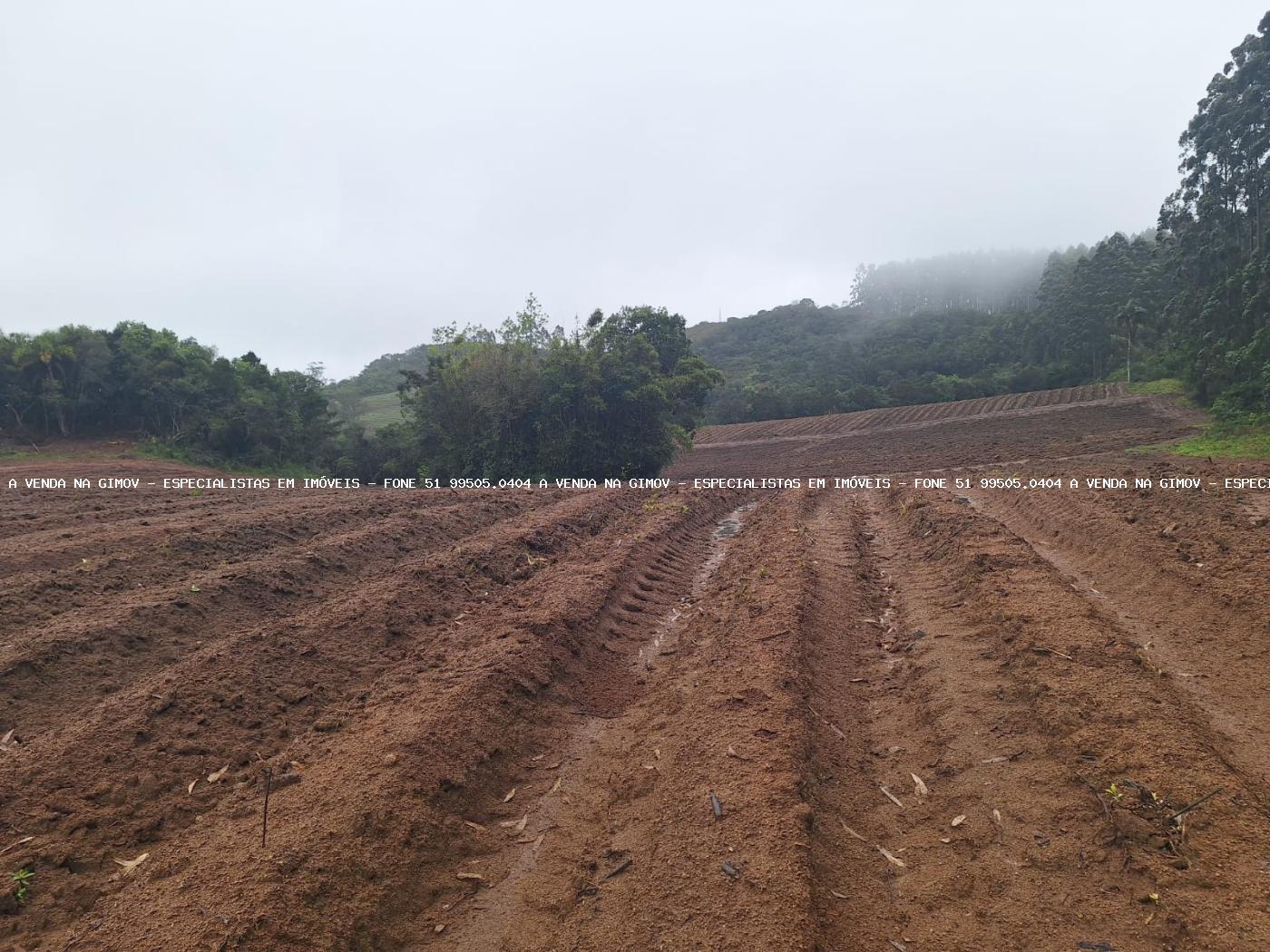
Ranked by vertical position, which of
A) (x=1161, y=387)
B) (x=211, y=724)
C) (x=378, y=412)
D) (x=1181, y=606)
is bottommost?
(x=1181, y=606)

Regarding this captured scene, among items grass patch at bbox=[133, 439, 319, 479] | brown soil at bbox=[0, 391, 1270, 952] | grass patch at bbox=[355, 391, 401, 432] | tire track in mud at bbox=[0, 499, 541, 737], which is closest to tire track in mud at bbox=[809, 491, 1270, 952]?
brown soil at bbox=[0, 391, 1270, 952]

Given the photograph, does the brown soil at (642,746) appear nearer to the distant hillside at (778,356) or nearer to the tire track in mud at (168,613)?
the tire track in mud at (168,613)

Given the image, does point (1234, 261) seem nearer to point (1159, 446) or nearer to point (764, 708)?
point (1159, 446)

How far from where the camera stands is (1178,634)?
5879mm

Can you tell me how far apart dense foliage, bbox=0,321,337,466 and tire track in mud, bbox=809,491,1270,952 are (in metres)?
30.5

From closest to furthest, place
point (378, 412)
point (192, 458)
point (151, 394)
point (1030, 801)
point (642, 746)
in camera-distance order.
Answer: point (1030, 801) < point (642, 746) < point (192, 458) < point (151, 394) < point (378, 412)

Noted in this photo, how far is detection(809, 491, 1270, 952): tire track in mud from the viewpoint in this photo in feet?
9.55

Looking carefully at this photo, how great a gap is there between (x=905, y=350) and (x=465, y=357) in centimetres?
5637

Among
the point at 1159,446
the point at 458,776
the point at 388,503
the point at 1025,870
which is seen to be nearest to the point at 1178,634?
the point at 1025,870

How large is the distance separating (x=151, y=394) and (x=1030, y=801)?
111 feet

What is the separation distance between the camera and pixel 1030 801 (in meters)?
3.71

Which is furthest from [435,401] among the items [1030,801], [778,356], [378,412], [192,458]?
[778,356]

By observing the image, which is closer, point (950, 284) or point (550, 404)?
point (550, 404)

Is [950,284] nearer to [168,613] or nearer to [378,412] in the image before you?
[378,412]
